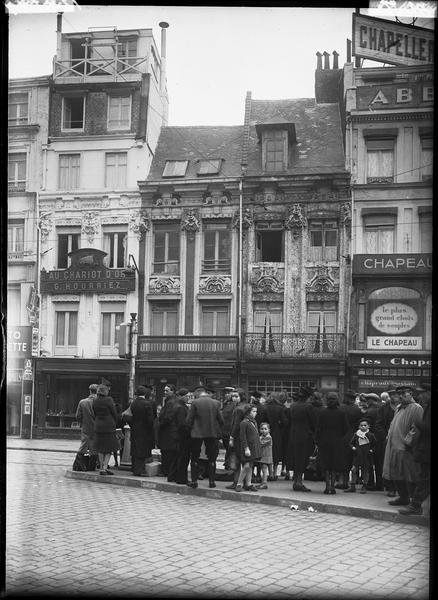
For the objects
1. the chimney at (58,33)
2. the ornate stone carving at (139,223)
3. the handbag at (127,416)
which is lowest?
the handbag at (127,416)

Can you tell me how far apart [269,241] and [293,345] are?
181cm

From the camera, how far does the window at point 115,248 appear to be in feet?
33.8

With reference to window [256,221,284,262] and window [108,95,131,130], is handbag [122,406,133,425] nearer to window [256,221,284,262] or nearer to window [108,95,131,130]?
window [256,221,284,262]

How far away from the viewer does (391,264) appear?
8.63 m

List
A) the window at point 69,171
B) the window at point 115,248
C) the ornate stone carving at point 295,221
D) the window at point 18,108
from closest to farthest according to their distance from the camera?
the window at point 18,108
the window at point 69,171
the window at point 115,248
the ornate stone carving at point 295,221

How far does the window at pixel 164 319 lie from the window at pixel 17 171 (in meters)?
3.49

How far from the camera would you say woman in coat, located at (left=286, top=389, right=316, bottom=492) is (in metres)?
10.7

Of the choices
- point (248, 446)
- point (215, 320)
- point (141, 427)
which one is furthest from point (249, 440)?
point (141, 427)

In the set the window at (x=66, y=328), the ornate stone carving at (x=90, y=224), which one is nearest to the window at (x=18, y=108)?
the ornate stone carving at (x=90, y=224)

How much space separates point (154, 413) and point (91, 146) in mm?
4583

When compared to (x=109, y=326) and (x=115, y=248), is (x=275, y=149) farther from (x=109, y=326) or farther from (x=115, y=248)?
(x=109, y=326)

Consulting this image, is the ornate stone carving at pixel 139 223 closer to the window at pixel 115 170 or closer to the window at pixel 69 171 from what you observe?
the window at pixel 115 170

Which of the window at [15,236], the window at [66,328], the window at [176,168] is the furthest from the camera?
the window at [176,168]

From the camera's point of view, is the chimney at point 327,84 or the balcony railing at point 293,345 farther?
the balcony railing at point 293,345
